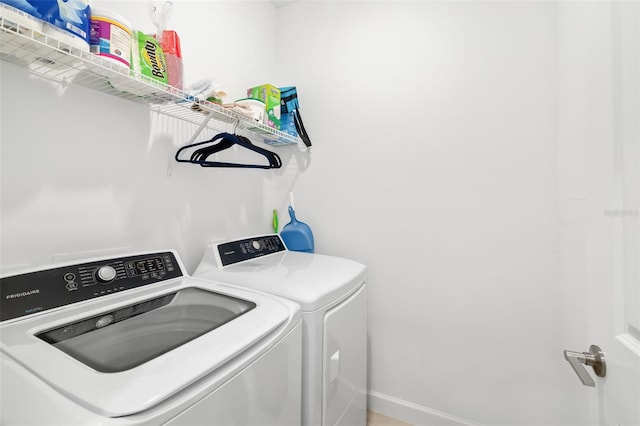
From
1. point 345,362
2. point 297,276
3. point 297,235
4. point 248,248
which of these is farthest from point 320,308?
point 297,235

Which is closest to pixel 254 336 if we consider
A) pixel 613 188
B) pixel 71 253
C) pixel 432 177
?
pixel 71 253

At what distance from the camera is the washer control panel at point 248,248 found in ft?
4.91

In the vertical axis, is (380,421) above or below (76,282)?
below

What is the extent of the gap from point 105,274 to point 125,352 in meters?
0.45

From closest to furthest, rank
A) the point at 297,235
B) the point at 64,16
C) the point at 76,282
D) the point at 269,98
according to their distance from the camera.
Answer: the point at 64,16
the point at 76,282
the point at 269,98
the point at 297,235

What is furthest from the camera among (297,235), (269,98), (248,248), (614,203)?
(297,235)

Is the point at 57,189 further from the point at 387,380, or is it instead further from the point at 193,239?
the point at 387,380

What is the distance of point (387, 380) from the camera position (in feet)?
6.18

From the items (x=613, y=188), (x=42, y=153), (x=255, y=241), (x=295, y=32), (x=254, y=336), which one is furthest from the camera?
(x=295, y=32)

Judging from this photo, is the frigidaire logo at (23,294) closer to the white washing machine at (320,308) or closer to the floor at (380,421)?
the white washing machine at (320,308)

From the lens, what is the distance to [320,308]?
1.11 m

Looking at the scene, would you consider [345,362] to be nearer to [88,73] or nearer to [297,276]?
[297,276]

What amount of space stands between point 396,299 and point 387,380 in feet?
1.79

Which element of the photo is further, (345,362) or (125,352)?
(345,362)
